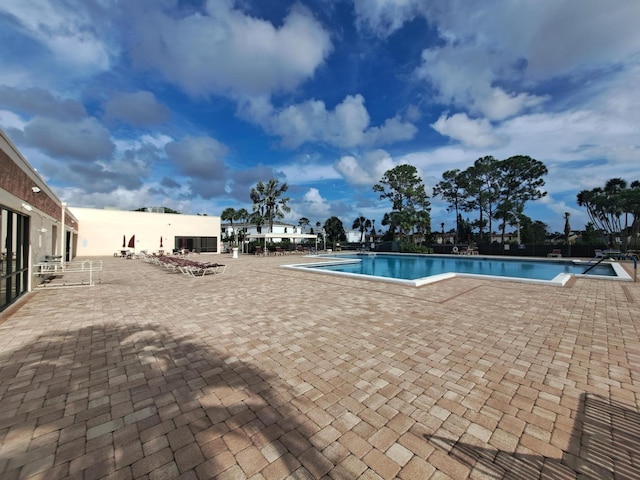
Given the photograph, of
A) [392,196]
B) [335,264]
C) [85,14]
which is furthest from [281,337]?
[392,196]

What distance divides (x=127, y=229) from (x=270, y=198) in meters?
15.9

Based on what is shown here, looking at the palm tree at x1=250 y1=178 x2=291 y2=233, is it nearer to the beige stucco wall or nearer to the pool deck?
the beige stucco wall

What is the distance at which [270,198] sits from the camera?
3572cm

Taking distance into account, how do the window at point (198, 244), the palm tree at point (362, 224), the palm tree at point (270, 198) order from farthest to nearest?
the palm tree at point (362, 224) → the palm tree at point (270, 198) → the window at point (198, 244)

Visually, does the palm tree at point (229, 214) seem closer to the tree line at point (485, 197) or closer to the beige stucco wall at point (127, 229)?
the tree line at point (485, 197)

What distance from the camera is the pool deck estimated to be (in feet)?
6.45

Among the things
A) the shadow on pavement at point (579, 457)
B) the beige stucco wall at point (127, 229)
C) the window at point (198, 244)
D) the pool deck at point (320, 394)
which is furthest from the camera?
the window at point (198, 244)

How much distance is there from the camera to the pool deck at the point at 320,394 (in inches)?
77.4

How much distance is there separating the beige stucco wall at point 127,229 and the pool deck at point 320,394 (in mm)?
24542

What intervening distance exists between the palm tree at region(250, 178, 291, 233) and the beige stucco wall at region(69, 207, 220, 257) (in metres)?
7.09

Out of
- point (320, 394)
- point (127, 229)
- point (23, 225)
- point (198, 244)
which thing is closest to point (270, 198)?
point (198, 244)

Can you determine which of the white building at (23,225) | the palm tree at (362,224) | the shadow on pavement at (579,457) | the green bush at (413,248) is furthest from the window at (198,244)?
the palm tree at (362,224)

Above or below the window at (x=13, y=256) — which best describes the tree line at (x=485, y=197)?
above

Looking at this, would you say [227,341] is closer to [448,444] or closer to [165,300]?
[448,444]
